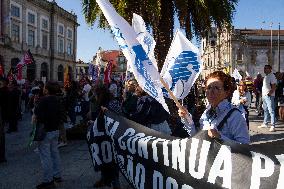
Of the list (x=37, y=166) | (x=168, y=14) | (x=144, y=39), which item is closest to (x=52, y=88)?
(x=37, y=166)

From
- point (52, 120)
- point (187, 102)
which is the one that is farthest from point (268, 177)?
point (187, 102)

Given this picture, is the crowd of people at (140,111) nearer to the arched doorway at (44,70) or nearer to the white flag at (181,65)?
the white flag at (181,65)

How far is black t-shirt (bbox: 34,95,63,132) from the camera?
18.5ft

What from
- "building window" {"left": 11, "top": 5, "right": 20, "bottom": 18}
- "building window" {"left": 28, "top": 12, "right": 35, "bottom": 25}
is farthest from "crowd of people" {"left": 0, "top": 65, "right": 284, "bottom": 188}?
"building window" {"left": 28, "top": 12, "right": 35, "bottom": 25}

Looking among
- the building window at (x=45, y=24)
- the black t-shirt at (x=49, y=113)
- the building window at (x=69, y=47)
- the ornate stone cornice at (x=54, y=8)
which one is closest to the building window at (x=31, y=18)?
the ornate stone cornice at (x=54, y=8)

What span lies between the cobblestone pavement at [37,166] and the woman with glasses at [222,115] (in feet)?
3.81

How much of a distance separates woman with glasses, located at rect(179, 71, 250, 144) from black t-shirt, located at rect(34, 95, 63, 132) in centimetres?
284

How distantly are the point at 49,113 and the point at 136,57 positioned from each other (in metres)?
2.57

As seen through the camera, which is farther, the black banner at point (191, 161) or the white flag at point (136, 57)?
the white flag at point (136, 57)

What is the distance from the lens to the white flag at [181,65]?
4121 mm

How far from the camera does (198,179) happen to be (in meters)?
2.66

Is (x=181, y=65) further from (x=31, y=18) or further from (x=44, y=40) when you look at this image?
(x=44, y=40)

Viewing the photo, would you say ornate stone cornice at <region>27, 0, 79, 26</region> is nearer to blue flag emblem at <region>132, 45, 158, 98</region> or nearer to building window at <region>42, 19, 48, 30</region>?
building window at <region>42, 19, 48, 30</region>

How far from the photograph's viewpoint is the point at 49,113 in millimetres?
5684
